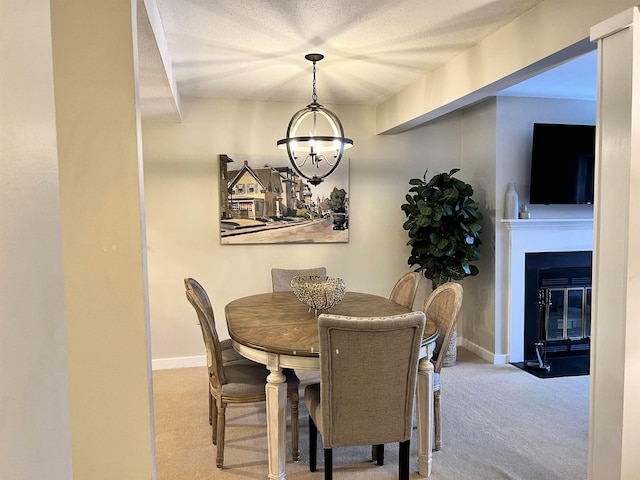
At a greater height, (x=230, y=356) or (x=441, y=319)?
(x=441, y=319)

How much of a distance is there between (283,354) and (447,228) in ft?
8.45

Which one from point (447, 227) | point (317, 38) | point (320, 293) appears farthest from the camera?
point (447, 227)

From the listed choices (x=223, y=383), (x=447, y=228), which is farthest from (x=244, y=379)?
(x=447, y=228)

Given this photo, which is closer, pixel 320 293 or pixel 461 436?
pixel 320 293

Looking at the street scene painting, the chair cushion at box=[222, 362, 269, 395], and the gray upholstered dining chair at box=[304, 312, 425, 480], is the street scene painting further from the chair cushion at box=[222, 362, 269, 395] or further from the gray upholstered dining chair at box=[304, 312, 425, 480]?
the gray upholstered dining chair at box=[304, 312, 425, 480]

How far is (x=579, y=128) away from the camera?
4.50 metres

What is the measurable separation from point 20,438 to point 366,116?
4.53m

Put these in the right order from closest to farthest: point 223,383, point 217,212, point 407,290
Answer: point 223,383, point 407,290, point 217,212

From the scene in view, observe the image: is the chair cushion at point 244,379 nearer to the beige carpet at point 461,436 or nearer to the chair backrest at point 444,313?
the beige carpet at point 461,436

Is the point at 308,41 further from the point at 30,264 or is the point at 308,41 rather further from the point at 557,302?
the point at 557,302

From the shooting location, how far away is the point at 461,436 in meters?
3.12

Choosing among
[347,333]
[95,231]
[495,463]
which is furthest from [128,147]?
[495,463]

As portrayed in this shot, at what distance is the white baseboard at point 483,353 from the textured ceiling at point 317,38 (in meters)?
2.65

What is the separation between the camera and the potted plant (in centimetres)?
435
